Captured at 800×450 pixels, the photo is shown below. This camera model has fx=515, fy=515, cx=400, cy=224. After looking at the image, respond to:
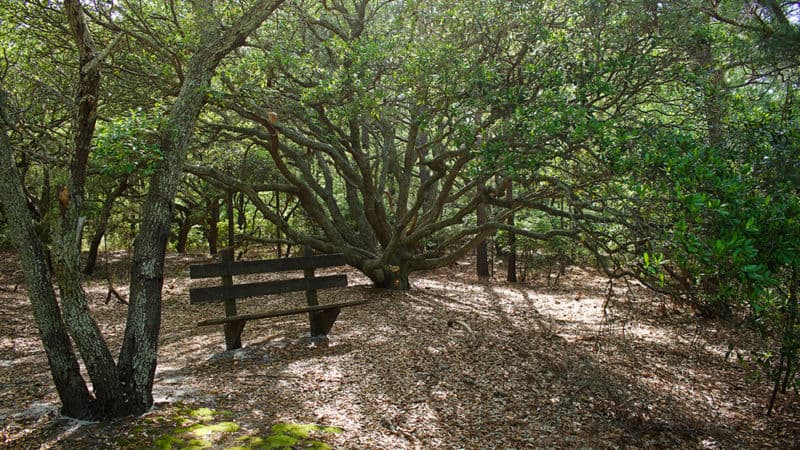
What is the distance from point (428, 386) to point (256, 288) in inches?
117

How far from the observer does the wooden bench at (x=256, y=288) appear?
7.14 metres

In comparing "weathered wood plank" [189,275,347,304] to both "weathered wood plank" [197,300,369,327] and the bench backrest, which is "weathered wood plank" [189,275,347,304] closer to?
the bench backrest

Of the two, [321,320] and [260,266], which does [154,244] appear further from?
[321,320]

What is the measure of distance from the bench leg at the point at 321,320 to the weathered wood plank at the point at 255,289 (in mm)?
429

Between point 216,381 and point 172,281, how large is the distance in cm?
917

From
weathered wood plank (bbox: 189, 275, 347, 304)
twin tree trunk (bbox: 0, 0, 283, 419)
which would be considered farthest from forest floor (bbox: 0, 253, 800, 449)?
weathered wood plank (bbox: 189, 275, 347, 304)

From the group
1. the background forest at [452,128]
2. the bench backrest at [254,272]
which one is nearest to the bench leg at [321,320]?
the bench backrest at [254,272]

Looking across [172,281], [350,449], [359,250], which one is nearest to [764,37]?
[350,449]

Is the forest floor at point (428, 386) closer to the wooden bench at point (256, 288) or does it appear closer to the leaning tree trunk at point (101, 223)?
the wooden bench at point (256, 288)

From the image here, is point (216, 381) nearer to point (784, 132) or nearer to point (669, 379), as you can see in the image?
point (669, 379)

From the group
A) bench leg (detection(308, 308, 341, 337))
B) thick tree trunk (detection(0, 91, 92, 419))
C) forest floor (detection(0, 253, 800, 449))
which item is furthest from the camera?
bench leg (detection(308, 308, 341, 337))

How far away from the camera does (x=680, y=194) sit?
13.3 ft

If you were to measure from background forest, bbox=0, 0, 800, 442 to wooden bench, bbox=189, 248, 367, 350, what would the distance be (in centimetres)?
175

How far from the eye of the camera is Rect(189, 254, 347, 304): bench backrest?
709cm
